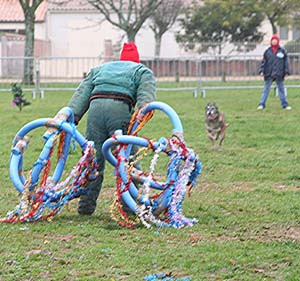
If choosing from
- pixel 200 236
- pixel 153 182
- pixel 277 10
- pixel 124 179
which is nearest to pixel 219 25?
pixel 277 10

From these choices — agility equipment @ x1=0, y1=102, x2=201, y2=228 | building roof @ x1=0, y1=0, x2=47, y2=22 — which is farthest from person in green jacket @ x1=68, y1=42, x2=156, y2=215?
building roof @ x1=0, y1=0, x2=47, y2=22

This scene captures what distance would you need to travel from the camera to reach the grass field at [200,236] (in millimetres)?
6168

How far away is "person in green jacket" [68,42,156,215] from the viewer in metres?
8.22

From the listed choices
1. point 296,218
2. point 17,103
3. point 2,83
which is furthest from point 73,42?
point 296,218

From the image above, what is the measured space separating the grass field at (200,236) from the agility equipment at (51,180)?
151mm

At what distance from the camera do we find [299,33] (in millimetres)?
55406

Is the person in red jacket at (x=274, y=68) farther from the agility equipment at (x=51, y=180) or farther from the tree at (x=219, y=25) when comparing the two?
the tree at (x=219, y=25)

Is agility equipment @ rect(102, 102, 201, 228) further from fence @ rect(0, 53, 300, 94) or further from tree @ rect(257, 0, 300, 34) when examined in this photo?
tree @ rect(257, 0, 300, 34)

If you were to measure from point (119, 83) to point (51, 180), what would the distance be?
112cm

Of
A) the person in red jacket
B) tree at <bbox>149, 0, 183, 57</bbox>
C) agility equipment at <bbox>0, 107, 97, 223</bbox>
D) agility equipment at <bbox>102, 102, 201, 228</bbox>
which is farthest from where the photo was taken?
tree at <bbox>149, 0, 183, 57</bbox>

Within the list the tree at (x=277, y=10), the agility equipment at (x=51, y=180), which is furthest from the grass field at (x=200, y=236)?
the tree at (x=277, y=10)

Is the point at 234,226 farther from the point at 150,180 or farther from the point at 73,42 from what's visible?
the point at 73,42

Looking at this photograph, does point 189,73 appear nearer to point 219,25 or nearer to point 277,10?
point 277,10

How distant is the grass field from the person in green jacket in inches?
22.0
